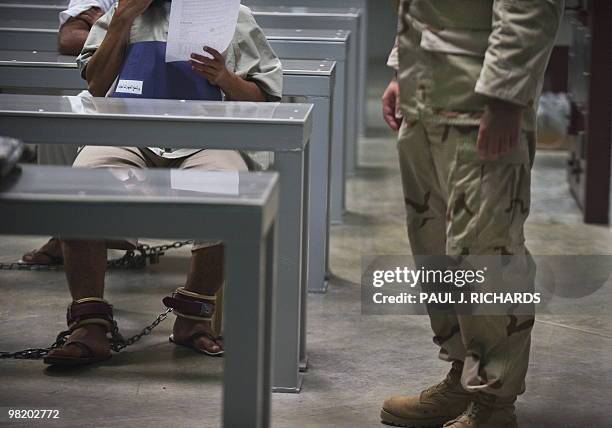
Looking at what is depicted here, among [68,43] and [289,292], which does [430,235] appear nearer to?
[289,292]

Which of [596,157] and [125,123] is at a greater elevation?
[125,123]

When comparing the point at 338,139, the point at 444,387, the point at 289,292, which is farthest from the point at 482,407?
the point at 338,139

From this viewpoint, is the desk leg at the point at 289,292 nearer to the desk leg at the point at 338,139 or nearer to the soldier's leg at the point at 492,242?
the soldier's leg at the point at 492,242

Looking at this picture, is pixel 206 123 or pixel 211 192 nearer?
pixel 211 192

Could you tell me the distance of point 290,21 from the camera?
5105 mm

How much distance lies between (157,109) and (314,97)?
1163mm

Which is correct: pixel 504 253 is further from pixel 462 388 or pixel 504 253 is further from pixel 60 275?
pixel 60 275

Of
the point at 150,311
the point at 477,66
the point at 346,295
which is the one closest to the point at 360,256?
the point at 346,295

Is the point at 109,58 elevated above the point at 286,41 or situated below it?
above

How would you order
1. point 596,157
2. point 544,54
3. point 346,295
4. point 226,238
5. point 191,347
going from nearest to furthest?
1. point 226,238
2. point 544,54
3. point 191,347
4. point 346,295
5. point 596,157

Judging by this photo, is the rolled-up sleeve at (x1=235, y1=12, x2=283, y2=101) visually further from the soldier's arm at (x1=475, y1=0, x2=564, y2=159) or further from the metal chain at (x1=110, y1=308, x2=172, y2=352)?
the soldier's arm at (x1=475, y1=0, x2=564, y2=159)

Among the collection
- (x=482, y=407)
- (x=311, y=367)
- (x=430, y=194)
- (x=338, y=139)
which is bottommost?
(x=311, y=367)

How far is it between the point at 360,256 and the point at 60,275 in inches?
46.3

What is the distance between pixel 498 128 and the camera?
2.35 meters
